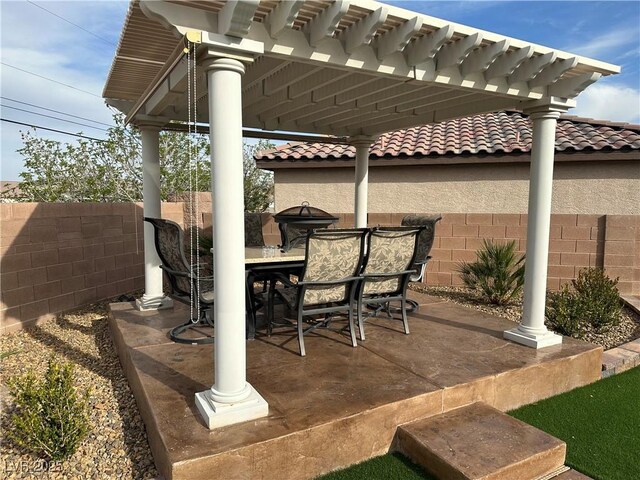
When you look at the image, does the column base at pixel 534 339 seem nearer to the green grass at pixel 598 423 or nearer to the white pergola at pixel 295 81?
the white pergola at pixel 295 81

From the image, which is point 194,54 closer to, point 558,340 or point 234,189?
point 234,189

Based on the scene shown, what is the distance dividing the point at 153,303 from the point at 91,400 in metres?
1.65

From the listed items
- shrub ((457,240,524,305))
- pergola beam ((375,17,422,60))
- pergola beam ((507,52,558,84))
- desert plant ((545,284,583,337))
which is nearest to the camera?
pergola beam ((375,17,422,60))

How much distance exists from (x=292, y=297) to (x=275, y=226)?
4285 mm

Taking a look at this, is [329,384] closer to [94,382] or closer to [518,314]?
[94,382]

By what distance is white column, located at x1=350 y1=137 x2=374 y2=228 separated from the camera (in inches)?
239

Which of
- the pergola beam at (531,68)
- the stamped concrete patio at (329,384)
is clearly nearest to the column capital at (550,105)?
the pergola beam at (531,68)

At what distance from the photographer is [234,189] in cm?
239

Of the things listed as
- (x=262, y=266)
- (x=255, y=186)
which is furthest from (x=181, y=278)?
(x=255, y=186)

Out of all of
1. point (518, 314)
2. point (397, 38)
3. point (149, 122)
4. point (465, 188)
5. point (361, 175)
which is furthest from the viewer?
point (465, 188)

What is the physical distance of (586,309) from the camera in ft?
15.7

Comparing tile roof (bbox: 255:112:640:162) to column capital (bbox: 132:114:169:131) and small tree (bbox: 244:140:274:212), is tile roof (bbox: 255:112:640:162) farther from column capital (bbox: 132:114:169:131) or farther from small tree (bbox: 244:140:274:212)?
small tree (bbox: 244:140:274:212)

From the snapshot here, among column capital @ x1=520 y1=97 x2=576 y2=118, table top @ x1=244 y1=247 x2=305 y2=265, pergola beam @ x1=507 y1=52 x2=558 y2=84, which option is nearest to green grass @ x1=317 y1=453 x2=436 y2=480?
table top @ x1=244 y1=247 x2=305 y2=265

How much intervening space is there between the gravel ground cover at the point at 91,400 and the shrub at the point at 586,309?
4.17 meters
